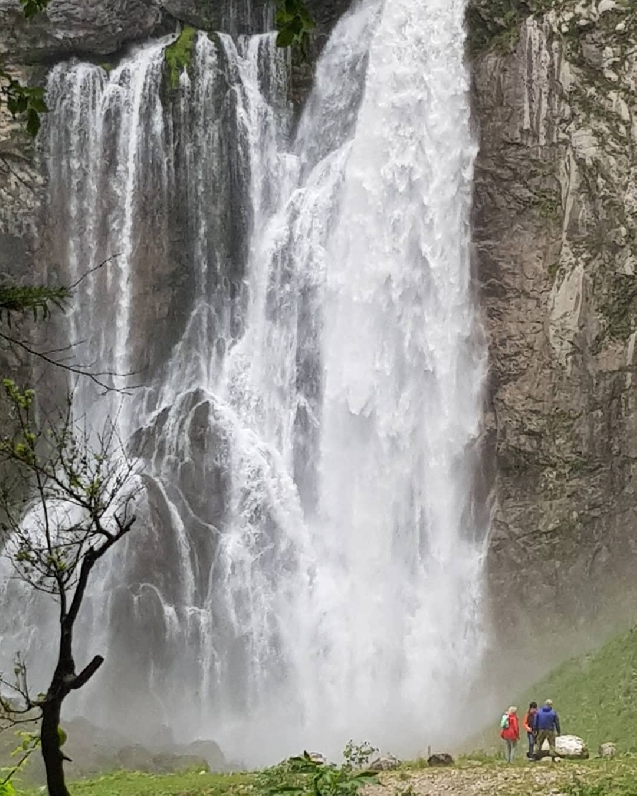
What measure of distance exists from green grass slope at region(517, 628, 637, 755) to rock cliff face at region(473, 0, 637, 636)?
98.0 inches

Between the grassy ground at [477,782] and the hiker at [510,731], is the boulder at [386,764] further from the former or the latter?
the hiker at [510,731]

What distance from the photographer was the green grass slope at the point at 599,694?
1711 cm

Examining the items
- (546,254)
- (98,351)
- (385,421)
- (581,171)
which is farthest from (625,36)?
(98,351)

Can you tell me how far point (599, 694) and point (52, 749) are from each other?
15888mm

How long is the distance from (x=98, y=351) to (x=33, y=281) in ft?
10.1

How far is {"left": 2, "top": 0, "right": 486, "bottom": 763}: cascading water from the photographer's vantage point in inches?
955

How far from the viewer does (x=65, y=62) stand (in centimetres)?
3127

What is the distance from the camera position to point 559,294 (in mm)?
24953

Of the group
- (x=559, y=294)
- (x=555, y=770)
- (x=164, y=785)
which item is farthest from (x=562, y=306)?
(x=164, y=785)

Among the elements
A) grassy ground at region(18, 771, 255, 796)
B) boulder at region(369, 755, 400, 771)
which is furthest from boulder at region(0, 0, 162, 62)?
boulder at region(369, 755, 400, 771)

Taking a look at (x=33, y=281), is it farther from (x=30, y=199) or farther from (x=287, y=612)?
(x=287, y=612)

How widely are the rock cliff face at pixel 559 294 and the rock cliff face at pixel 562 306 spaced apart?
0.11 feet

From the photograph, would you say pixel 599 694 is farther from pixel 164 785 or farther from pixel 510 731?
pixel 164 785

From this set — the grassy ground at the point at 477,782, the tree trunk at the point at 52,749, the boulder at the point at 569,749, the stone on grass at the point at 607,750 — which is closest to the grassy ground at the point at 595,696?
the stone on grass at the point at 607,750
